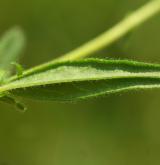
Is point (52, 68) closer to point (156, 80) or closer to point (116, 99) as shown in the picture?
point (156, 80)

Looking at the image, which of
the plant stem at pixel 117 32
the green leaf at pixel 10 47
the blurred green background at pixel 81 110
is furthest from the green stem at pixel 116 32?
the blurred green background at pixel 81 110

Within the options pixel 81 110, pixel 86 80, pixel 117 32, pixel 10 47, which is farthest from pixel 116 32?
pixel 81 110

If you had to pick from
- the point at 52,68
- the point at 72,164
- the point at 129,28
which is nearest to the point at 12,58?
the point at 129,28

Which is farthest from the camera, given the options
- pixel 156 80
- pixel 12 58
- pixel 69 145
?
pixel 69 145

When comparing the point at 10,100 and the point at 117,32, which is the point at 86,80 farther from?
the point at 117,32

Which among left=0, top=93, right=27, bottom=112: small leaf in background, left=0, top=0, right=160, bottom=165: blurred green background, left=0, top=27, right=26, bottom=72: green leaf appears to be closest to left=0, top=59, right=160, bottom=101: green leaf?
left=0, top=93, right=27, bottom=112: small leaf in background

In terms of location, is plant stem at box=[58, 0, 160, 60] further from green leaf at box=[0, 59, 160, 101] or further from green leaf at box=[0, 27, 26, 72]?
green leaf at box=[0, 59, 160, 101]
